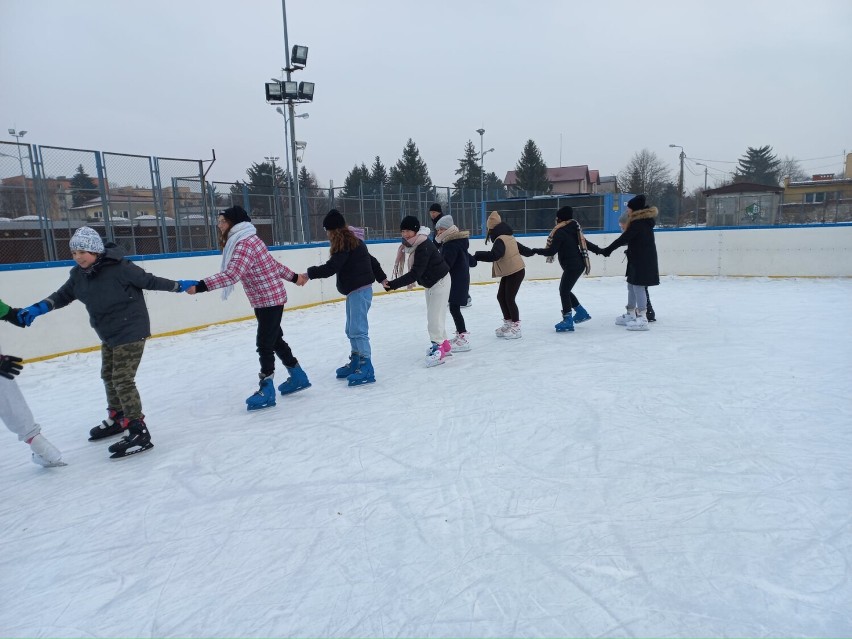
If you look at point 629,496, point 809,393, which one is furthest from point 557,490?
point 809,393

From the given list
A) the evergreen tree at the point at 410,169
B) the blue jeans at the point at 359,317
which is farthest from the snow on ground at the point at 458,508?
the evergreen tree at the point at 410,169

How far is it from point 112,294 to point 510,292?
397 centimetres

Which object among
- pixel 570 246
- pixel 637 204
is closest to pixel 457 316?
pixel 570 246

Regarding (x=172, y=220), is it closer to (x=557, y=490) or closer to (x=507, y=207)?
(x=557, y=490)

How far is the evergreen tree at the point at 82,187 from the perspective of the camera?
733 cm

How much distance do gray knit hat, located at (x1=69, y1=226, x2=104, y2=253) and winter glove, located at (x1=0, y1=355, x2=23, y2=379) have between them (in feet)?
2.26

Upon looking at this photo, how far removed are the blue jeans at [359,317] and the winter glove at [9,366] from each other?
7.45ft

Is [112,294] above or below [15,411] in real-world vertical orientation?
above

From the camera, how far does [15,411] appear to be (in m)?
2.95

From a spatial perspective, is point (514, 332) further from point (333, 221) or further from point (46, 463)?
point (46, 463)

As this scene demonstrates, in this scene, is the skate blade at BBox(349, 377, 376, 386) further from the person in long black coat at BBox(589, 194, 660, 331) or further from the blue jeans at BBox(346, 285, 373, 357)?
the person in long black coat at BBox(589, 194, 660, 331)

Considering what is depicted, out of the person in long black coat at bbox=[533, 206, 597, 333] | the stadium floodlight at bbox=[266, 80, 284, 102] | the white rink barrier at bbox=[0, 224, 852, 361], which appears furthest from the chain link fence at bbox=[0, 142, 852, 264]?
the person in long black coat at bbox=[533, 206, 597, 333]

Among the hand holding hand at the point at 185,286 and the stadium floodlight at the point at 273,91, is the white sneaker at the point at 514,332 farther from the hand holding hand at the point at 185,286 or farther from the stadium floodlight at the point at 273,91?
the stadium floodlight at the point at 273,91

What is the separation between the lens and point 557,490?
2592 millimetres
